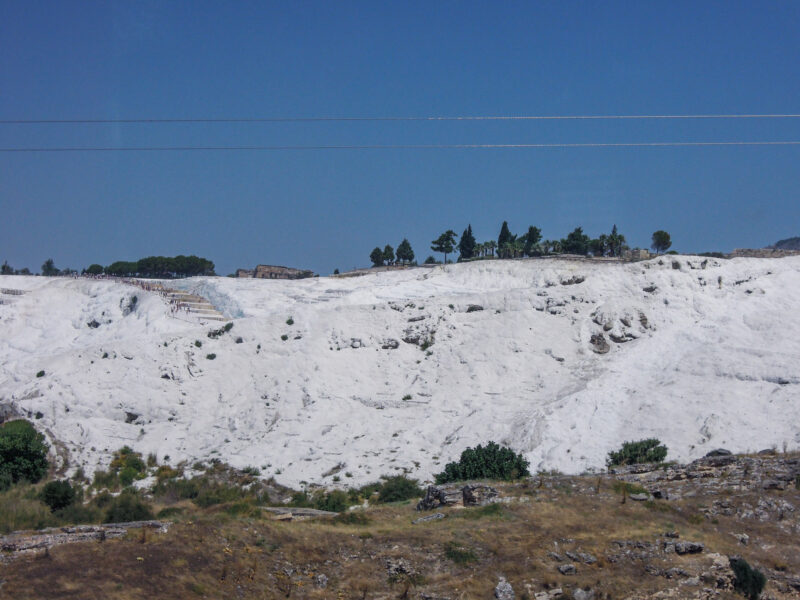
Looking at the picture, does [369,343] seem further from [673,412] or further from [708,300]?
[708,300]

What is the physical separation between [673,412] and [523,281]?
19.2 metres

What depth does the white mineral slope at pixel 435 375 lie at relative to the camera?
27.2 meters

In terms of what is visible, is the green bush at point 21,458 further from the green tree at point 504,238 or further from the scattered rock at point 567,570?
the green tree at point 504,238

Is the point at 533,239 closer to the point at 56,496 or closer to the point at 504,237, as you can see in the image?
the point at 504,237

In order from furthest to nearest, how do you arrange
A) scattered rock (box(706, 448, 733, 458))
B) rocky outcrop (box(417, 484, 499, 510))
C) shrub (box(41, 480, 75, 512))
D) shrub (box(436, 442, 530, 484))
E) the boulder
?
shrub (box(436, 442, 530, 484)), scattered rock (box(706, 448, 733, 458)), shrub (box(41, 480, 75, 512)), rocky outcrop (box(417, 484, 499, 510)), the boulder

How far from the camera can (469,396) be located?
3127 cm

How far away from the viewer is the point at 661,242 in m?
55.6

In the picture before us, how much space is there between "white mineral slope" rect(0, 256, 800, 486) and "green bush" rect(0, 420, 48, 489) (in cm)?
149

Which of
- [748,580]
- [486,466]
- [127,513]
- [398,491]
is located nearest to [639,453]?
[486,466]

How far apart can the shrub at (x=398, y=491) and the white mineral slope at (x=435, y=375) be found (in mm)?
1525

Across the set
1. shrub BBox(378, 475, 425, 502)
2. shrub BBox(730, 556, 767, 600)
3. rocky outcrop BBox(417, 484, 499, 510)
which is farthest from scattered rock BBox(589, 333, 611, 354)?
shrub BBox(730, 556, 767, 600)

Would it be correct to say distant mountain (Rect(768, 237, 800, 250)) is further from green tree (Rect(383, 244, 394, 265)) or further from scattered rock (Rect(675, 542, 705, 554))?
scattered rock (Rect(675, 542, 705, 554))

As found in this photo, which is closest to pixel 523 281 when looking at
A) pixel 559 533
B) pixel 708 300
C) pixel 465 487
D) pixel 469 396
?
pixel 708 300

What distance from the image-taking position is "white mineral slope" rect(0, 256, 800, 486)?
2717cm
